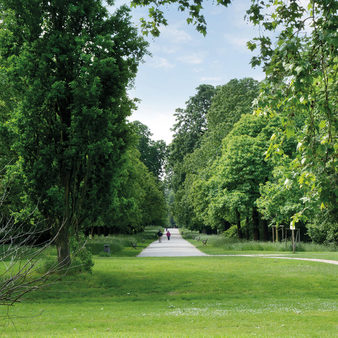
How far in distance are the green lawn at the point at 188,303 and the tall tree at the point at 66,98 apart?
3132 mm

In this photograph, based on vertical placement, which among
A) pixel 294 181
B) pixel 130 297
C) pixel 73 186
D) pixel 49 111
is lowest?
pixel 130 297

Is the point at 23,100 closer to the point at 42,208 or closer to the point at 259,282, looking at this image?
the point at 42,208

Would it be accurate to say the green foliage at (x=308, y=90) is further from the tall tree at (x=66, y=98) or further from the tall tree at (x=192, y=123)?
the tall tree at (x=192, y=123)

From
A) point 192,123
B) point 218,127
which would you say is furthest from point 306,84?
point 192,123

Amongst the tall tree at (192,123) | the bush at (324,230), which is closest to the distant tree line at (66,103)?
the bush at (324,230)

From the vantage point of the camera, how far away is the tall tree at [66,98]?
53.0 feet

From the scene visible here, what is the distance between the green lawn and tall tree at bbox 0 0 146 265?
10.3 feet

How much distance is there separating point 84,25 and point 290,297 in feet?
42.0

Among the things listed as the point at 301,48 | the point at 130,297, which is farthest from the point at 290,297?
the point at 301,48

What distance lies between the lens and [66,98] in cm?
1694

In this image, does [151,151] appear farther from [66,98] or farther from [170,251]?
[66,98]

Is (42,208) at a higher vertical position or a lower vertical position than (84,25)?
lower

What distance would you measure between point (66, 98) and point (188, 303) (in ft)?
30.1

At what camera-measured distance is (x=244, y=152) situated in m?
35.5
